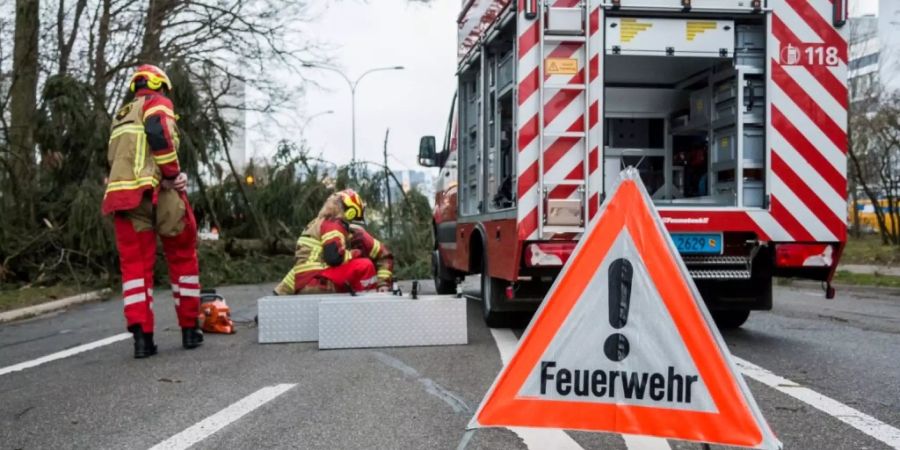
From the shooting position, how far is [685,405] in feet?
10.8

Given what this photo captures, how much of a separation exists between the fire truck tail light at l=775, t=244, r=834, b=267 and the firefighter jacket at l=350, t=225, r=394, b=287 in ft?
12.0

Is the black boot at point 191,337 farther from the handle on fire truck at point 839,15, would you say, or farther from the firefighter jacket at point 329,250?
the handle on fire truck at point 839,15

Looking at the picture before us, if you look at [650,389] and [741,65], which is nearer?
[650,389]

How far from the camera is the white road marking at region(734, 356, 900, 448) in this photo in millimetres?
4051

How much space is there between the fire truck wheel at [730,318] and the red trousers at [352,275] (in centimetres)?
335

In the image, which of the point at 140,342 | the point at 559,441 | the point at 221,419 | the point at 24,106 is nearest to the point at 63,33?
the point at 24,106

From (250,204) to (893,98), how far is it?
57.1 feet

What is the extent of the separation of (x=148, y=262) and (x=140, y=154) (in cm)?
83

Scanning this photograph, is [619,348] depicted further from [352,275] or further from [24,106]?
[24,106]

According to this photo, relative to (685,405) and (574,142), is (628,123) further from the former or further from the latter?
(685,405)

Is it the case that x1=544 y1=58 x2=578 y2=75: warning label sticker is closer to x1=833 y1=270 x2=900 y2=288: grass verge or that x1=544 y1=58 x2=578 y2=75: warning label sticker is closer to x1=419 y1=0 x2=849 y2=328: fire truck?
x1=419 y1=0 x2=849 y2=328: fire truck

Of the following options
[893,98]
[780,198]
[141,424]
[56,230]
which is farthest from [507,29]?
[893,98]

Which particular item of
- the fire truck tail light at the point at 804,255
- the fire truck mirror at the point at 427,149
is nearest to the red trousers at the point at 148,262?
the fire truck tail light at the point at 804,255

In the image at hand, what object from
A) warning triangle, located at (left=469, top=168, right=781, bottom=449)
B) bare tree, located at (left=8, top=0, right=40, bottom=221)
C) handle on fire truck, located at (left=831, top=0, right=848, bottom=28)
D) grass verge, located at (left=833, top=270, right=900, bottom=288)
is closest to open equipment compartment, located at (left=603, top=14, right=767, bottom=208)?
handle on fire truck, located at (left=831, top=0, right=848, bottom=28)
